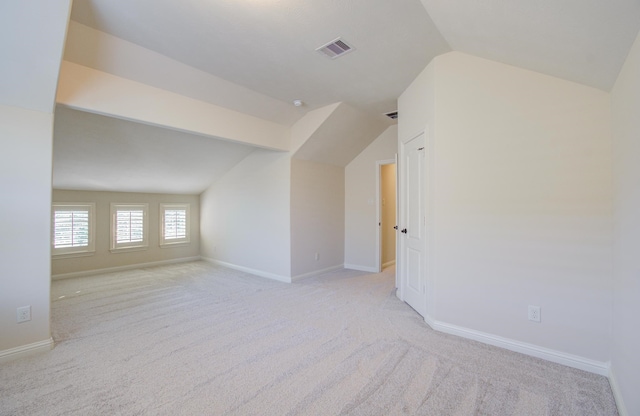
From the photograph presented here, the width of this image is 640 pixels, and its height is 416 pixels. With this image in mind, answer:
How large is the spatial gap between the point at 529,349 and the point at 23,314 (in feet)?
14.1

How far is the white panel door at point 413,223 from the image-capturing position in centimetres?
324

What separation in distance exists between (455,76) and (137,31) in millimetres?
2984

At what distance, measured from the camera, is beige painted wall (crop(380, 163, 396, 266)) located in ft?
18.8

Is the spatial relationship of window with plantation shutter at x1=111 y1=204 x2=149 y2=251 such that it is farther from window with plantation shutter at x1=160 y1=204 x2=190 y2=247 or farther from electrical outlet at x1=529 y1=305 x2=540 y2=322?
electrical outlet at x1=529 y1=305 x2=540 y2=322

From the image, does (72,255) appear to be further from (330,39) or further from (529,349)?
(529,349)

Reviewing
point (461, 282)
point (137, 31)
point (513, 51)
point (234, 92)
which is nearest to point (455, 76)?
point (513, 51)

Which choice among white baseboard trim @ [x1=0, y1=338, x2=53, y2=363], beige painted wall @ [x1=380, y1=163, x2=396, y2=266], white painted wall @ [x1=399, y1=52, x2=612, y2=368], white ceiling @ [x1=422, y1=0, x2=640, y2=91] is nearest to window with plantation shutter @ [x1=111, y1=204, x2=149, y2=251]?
white baseboard trim @ [x1=0, y1=338, x2=53, y2=363]

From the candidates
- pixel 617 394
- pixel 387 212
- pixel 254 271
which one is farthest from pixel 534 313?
pixel 254 271

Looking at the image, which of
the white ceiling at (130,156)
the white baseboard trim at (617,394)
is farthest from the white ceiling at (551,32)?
the white ceiling at (130,156)

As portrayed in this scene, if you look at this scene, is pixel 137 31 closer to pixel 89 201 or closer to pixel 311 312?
pixel 311 312

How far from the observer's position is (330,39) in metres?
2.60

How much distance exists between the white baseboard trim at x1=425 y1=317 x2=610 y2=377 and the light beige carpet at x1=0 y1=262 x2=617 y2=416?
70mm

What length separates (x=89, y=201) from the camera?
5340 mm

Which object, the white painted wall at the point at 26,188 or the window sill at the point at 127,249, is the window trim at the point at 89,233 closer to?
the window sill at the point at 127,249
